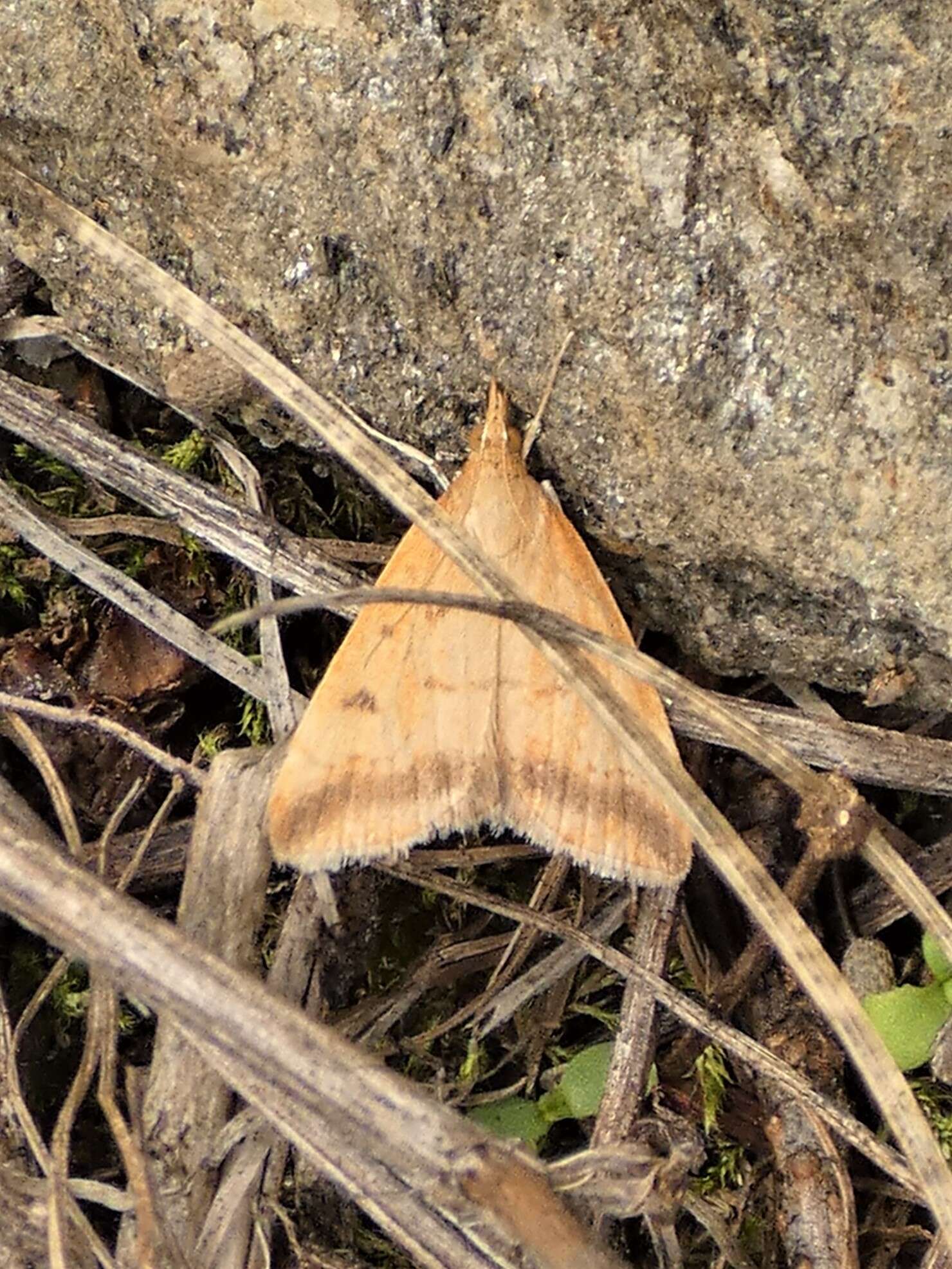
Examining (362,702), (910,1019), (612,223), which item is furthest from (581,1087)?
(612,223)

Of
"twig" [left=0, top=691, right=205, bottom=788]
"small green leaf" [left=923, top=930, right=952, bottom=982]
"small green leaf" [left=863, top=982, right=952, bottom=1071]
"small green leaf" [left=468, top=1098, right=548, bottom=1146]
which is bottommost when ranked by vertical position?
"small green leaf" [left=468, top=1098, right=548, bottom=1146]

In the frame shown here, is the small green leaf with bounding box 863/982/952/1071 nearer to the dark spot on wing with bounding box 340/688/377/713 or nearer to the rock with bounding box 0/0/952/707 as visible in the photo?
the rock with bounding box 0/0/952/707

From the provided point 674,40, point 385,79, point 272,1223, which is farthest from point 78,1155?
point 674,40

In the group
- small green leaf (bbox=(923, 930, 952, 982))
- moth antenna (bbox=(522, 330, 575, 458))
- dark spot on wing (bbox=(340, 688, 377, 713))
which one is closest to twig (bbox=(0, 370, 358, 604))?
dark spot on wing (bbox=(340, 688, 377, 713))

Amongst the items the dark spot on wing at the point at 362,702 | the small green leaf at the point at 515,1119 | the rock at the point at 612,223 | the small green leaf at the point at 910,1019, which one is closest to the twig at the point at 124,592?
the dark spot on wing at the point at 362,702

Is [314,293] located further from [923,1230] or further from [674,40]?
[923,1230]

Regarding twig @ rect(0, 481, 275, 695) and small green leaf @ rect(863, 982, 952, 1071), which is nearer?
small green leaf @ rect(863, 982, 952, 1071)

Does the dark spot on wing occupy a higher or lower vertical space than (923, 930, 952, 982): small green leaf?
higher

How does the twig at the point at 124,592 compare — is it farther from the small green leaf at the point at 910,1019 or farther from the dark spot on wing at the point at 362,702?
the small green leaf at the point at 910,1019
